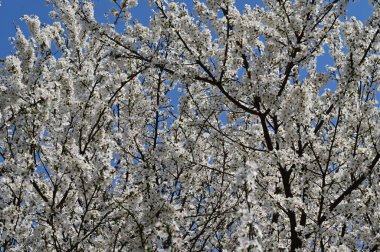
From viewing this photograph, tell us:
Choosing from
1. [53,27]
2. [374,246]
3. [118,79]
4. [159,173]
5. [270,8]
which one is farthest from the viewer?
[53,27]

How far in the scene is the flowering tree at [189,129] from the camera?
8.09m

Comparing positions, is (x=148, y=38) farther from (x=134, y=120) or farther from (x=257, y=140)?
(x=257, y=140)

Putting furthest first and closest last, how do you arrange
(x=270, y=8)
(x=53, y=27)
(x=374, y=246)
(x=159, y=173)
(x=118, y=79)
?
1. (x=53, y=27)
2. (x=270, y=8)
3. (x=118, y=79)
4. (x=374, y=246)
5. (x=159, y=173)

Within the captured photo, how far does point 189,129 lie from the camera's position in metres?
11.8

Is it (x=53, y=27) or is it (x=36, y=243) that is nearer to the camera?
(x=36, y=243)

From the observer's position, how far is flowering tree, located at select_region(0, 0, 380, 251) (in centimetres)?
809

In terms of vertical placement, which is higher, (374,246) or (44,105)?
(44,105)

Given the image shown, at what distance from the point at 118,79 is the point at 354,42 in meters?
4.64

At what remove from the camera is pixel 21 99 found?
8508 mm

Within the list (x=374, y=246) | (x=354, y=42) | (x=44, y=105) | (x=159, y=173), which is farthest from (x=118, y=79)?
(x=374, y=246)

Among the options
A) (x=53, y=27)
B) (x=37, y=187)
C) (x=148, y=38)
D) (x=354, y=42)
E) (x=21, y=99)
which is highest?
(x=53, y=27)

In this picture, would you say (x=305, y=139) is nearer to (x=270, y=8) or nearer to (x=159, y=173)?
(x=159, y=173)

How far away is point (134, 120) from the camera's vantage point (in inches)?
425

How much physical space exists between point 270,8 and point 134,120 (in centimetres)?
390
